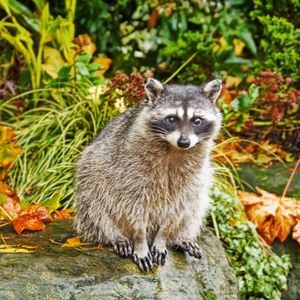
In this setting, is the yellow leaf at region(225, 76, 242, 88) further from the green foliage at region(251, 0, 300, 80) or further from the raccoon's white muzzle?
the raccoon's white muzzle

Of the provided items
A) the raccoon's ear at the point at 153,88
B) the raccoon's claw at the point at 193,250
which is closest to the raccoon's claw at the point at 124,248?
the raccoon's claw at the point at 193,250

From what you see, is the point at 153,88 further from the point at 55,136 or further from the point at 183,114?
the point at 55,136

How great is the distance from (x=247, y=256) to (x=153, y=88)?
5.04 ft

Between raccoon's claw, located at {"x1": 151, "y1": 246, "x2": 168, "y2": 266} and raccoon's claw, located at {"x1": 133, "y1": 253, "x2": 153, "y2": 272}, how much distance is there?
5 centimetres

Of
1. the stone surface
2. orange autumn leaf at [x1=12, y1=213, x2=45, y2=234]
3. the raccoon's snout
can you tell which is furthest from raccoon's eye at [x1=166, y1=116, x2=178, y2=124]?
the stone surface

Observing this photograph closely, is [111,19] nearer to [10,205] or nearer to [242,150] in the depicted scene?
[242,150]

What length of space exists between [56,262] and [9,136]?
6.11 ft

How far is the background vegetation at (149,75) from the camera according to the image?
16.3ft

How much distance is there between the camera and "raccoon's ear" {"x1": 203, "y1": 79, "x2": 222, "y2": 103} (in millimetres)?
3832

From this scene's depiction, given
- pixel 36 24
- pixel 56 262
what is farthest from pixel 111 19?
pixel 56 262

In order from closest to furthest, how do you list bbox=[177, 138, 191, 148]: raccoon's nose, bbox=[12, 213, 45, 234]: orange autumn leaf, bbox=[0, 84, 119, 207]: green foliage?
bbox=[177, 138, 191, 148]: raccoon's nose → bbox=[12, 213, 45, 234]: orange autumn leaf → bbox=[0, 84, 119, 207]: green foliage

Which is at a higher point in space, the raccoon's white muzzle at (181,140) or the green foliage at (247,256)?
the raccoon's white muzzle at (181,140)

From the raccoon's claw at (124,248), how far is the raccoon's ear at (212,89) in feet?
3.03

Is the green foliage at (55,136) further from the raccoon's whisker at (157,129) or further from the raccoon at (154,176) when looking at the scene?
the raccoon's whisker at (157,129)
